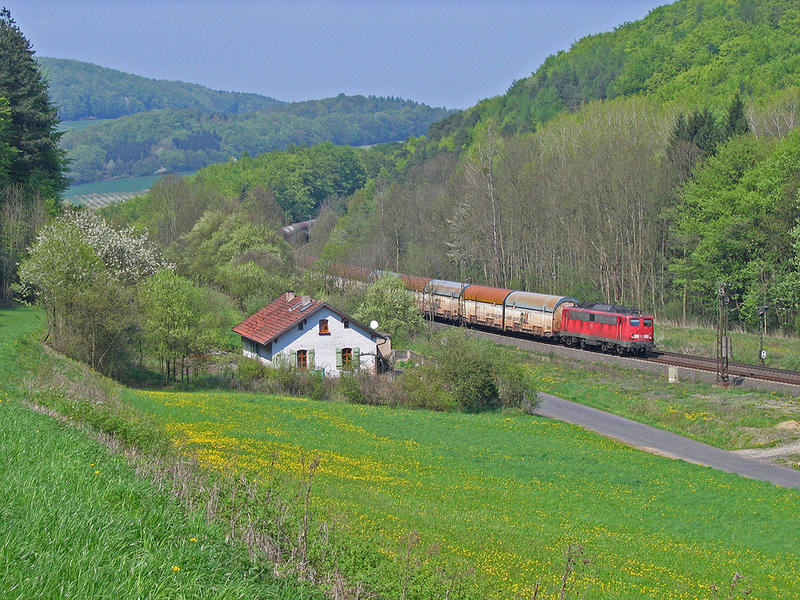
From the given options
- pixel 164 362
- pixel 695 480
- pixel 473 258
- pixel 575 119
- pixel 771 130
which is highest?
pixel 575 119

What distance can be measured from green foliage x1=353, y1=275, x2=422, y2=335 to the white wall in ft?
22.7

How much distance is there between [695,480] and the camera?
28.0 m

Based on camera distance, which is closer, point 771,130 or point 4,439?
point 4,439

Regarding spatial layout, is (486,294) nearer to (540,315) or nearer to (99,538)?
(540,315)

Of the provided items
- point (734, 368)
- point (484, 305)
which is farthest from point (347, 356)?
point (734, 368)

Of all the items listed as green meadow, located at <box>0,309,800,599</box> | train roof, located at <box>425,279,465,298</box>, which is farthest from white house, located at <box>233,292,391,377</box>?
train roof, located at <box>425,279,465,298</box>

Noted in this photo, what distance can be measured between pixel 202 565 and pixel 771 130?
81.8m

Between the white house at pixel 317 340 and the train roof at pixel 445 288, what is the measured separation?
62.4 ft

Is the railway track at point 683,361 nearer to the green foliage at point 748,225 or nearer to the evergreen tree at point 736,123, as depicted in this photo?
the green foliage at point 748,225

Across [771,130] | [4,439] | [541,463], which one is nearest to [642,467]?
[541,463]

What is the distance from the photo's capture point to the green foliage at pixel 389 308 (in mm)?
58500

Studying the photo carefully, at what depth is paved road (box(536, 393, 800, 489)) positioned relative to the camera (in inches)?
1231

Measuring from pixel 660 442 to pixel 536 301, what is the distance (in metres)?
25.0

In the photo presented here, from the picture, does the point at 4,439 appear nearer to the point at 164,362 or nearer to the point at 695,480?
the point at 695,480
